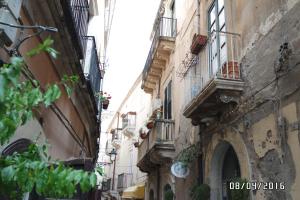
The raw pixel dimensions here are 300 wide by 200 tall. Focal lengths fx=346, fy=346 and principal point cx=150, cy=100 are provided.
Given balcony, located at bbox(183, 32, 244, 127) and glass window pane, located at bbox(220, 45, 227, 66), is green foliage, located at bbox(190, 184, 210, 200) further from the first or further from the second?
glass window pane, located at bbox(220, 45, 227, 66)

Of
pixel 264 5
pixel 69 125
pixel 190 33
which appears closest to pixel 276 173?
pixel 264 5

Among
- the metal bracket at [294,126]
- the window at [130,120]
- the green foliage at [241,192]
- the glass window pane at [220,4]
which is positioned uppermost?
the window at [130,120]

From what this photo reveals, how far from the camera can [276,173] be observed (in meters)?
5.48

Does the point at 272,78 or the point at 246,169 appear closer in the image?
the point at 272,78

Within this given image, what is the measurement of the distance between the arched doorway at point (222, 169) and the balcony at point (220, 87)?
712mm

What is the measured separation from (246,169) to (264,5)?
3054 millimetres

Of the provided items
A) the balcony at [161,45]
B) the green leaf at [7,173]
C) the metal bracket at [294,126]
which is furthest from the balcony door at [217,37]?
the green leaf at [7,173]

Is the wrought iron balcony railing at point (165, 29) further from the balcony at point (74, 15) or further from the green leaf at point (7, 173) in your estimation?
the green leaf at point (7, 173)

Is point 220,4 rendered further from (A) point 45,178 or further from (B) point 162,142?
(A) point 45,178

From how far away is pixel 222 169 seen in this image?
8312 mm

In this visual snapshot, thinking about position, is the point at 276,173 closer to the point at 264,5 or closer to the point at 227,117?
the point at 227,117

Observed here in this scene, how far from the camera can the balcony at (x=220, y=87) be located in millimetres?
6945

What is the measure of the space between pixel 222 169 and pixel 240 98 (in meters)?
2.14

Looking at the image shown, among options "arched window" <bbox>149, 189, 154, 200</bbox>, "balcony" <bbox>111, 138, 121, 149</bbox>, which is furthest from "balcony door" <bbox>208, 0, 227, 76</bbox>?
"balcony" <bbox>111, 138, 121, 149</bbox>
